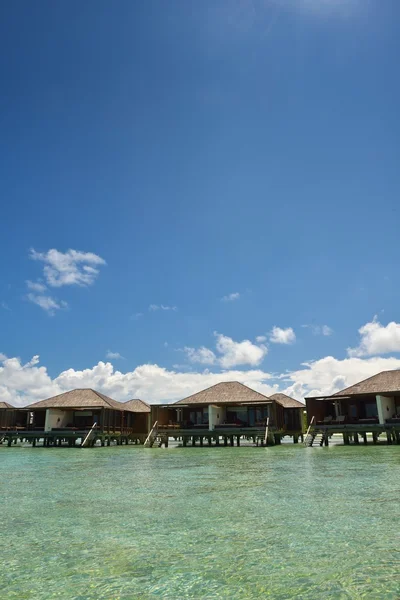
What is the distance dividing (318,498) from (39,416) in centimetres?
4198

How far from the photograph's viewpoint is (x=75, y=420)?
46.8m

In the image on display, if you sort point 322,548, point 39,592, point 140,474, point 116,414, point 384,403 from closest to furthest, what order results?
point 39,592, point 322,548, point 140,474, point 384,403, point 116,414

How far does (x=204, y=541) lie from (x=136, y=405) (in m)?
49.6

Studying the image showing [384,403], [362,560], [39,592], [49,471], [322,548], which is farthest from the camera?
[384,403]

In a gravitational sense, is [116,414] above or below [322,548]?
above

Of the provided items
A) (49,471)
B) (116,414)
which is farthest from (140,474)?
(116,414)

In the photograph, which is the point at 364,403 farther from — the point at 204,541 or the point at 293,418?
the point at 204,541

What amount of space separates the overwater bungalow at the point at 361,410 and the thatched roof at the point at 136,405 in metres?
22.8

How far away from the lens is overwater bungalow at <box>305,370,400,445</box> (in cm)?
3434

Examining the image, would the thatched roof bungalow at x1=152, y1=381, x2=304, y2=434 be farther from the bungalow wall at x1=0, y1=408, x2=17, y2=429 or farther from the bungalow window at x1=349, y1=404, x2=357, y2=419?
the bungalow wall at x1=0, y1=408, x2=17, y2=429

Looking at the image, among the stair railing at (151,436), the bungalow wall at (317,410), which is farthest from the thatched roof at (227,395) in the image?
the bungalow wall at (317,410)

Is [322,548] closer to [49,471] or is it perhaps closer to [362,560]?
[362,560]

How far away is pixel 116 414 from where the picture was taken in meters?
47.2

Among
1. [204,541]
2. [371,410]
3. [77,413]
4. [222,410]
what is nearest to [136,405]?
[77,413]
